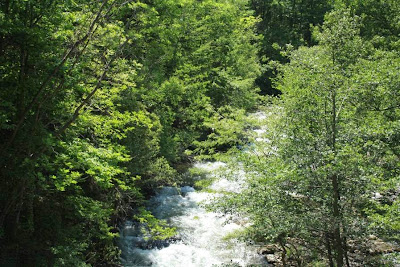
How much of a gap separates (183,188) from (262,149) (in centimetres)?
726

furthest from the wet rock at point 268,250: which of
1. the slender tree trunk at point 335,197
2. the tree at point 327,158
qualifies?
the slender tree trunk at point 335,197

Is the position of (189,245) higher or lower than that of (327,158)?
lower

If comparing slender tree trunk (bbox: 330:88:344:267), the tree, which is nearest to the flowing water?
the tree

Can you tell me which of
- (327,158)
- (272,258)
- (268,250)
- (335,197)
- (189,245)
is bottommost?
(272,258)

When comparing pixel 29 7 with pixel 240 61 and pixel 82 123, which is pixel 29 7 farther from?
pixel 240 61

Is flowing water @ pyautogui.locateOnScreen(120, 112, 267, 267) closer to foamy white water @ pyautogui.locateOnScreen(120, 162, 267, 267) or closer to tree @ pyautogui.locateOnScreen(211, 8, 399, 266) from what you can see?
foamy white water @ pyautogui.locateOnScreen(120, 162, 267, 267)

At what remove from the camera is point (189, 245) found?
40.4ft

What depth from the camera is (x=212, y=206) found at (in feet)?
28.3

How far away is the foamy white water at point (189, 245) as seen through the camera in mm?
11352

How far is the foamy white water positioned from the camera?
1135 cm

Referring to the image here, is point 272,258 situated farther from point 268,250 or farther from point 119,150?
point 119,150

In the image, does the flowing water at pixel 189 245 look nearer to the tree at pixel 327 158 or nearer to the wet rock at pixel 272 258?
the wet rock at pixel 272 258

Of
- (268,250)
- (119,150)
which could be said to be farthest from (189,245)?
(119,150)

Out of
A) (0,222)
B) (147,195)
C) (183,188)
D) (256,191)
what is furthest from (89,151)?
(183,188)
